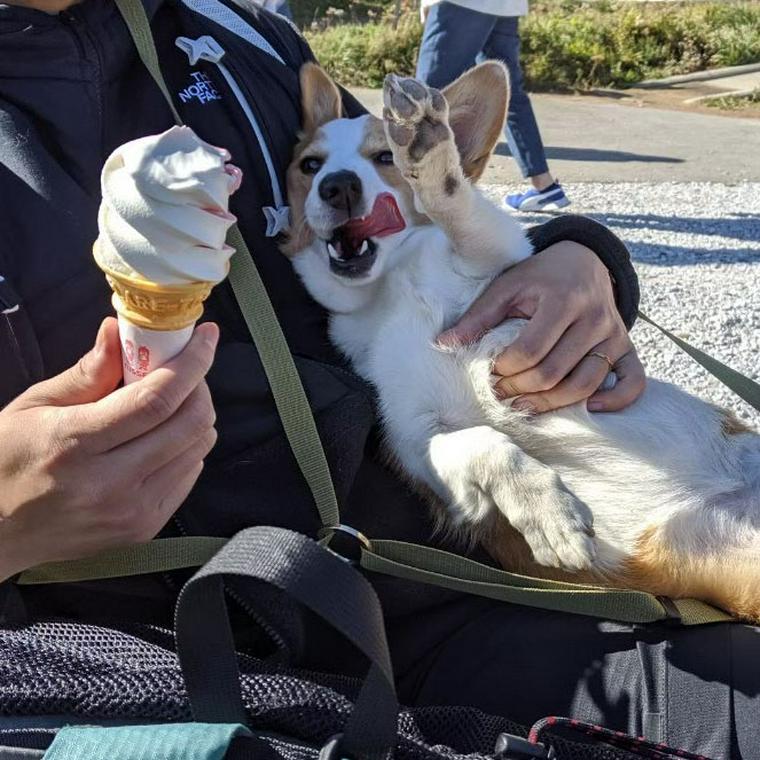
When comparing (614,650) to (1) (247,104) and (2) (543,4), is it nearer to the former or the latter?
(1) (247,104)

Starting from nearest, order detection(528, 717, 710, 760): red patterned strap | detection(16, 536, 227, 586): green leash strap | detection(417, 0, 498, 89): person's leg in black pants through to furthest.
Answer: detection(528, 717, 710, 760): red patterned strap
detection(16, 536, 227, 586): green leash strap
detection(417, 0, 498, 89): person's leg in black pants

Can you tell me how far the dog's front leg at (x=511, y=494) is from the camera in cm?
178

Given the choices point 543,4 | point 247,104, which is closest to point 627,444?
point 247,104

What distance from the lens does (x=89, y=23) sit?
1.66 m

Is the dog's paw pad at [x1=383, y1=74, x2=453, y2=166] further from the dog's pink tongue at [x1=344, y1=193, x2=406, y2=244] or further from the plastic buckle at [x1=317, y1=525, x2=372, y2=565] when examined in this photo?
the plastic buckle at [x1=317, y1=525, x2=372, y2=565]

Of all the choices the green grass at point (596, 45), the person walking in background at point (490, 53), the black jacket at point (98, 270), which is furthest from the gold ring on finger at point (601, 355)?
the green grass at point (596, 45)

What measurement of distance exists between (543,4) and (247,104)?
64.2 feet

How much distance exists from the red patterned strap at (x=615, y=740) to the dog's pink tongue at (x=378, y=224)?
4.38ft

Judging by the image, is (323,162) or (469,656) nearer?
(469,656)

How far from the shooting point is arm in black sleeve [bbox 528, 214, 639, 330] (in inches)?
85.7

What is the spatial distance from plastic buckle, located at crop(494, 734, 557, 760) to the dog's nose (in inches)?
54.2

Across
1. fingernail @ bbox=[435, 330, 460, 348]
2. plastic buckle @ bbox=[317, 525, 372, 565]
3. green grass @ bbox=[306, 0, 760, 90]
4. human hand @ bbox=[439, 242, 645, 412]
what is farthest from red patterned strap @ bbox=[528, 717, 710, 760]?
green grass @ bbox=[306, 0, 760, 90]

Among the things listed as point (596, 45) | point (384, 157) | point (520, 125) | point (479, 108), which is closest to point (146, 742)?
point (384, 157)

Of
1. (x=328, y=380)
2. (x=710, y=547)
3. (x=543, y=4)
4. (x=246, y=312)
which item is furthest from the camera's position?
(x=543, y=4)
